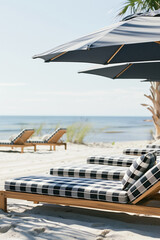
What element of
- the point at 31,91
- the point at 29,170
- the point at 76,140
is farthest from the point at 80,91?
the point at 29,170

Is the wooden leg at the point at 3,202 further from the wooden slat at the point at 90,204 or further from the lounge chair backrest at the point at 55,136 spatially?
the lounge chair backrest at the point at 55,136

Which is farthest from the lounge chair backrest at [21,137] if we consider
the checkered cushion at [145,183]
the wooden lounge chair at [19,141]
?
the checkered cushion at [145,183]

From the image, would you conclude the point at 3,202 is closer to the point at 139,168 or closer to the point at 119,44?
the point at 139,168

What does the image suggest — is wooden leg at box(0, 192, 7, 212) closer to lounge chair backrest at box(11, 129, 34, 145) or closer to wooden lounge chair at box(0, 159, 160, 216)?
wooden lounge chair at box(0, 159, 160, 216)

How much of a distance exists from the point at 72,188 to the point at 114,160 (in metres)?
2.48

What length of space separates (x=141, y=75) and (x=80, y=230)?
3.88 metres

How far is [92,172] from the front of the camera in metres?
5.07

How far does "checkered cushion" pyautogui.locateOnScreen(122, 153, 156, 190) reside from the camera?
153 inches

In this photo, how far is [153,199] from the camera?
398 centimetres

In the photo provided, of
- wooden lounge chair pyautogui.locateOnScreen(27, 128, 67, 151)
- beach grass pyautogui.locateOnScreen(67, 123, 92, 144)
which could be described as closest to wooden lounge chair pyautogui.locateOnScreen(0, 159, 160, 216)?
wooden lounge chair pyautogui.locateOnScreen(27, 128, 67, 151)

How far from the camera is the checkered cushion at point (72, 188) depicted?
383 centimetres

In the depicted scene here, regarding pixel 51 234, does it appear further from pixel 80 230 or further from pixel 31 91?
pixel 31 91

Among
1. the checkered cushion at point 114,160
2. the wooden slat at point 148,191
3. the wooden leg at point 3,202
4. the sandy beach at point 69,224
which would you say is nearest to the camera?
the sandy beach at point 69,224

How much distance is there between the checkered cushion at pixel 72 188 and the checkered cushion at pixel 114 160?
1.99 meters
